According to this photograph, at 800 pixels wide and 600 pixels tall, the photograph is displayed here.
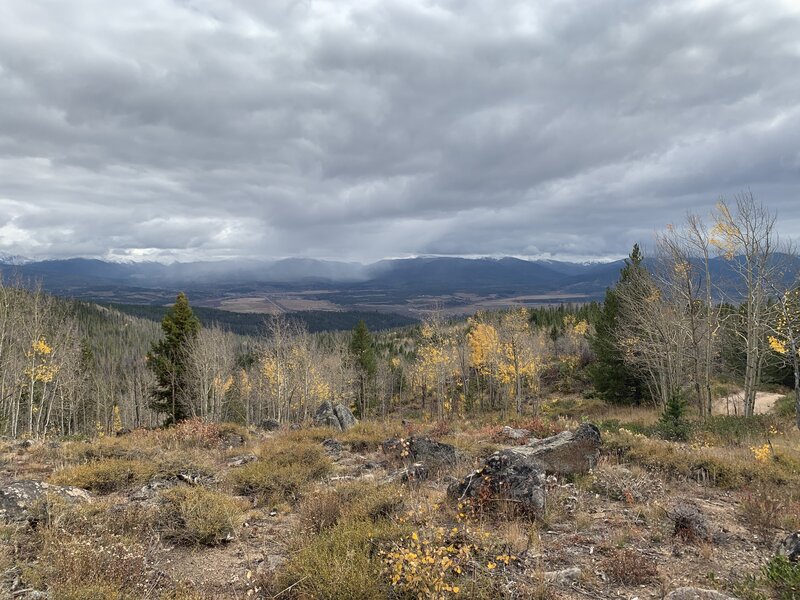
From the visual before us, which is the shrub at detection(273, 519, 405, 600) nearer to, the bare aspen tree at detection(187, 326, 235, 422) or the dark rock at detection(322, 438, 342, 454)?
the dark rock at detection(322, 438, 342, 454)

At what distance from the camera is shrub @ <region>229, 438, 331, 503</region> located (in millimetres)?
8695

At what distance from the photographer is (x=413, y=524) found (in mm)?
6250

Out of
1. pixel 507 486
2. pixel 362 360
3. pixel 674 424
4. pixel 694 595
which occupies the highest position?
pixel 694 595

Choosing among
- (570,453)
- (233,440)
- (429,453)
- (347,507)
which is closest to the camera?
(347,507)

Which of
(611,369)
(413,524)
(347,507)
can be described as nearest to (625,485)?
(413,524)

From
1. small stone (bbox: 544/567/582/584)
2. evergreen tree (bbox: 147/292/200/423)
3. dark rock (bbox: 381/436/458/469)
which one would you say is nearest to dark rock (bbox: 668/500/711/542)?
small stone (bbox: 544/567/582/584)

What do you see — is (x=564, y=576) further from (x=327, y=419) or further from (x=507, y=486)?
(x=327, y=419)

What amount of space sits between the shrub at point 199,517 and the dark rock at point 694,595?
6290 millimetres

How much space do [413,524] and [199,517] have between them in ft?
11.8

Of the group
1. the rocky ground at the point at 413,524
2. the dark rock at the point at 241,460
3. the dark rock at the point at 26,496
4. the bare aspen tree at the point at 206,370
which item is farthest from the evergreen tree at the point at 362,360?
the dark rock at the point at 26,496

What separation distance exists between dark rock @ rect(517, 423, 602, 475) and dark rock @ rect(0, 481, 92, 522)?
9434mm

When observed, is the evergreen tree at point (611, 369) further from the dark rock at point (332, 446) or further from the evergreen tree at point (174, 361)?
the evergreen tree at point (174, 361)

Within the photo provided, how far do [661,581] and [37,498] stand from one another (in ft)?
32.4

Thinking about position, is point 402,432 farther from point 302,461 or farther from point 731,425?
point 731,425
